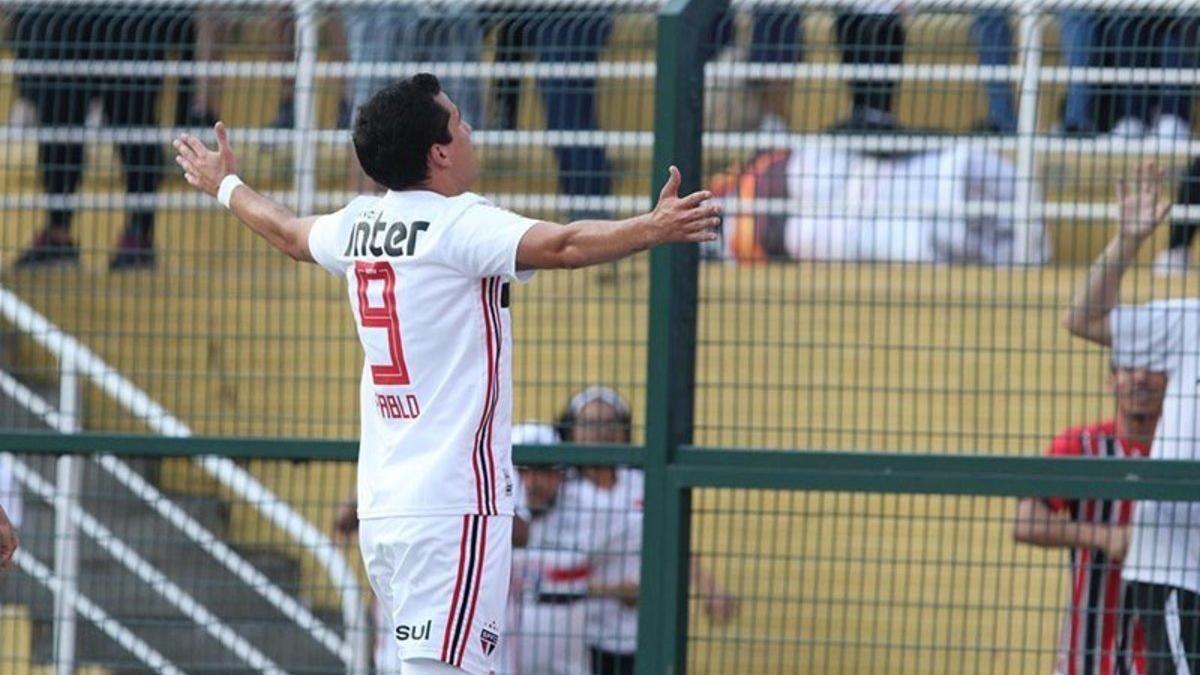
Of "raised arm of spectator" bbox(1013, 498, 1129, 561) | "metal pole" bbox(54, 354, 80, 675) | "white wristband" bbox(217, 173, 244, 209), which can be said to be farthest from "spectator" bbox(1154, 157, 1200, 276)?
"metal pole" bbox(54, 354, 80, 675)

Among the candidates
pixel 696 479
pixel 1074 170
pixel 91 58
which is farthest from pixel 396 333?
pixel 1074 170

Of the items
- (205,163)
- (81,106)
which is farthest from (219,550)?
(205,163)

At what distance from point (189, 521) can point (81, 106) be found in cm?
148

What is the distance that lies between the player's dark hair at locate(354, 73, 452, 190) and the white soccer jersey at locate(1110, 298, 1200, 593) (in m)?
2.29

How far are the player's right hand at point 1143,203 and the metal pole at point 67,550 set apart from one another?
338 centimetres

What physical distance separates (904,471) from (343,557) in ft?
6.63

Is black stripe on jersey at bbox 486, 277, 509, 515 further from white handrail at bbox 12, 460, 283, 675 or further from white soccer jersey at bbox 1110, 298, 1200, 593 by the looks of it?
white soccer jersey at bbox 1110, 298, 1200, 593

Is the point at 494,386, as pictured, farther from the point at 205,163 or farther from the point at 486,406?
the point at 205,163

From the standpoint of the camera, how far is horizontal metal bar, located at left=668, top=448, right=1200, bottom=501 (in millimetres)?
6098

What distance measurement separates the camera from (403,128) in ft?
16.5

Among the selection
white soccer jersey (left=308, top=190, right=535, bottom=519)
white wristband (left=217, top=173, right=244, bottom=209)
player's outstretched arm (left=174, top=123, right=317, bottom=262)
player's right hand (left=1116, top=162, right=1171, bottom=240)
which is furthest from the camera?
player's right hand (left=1116, top=162, right=1171, bottom=240)

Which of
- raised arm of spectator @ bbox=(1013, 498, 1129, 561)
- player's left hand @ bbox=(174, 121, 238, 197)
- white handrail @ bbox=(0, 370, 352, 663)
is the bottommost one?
white handrail @ bbox=(0, 370, 352, 663)

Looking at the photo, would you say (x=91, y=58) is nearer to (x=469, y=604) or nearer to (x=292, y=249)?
(x=292, y=249)

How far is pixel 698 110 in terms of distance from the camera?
6.32 metres
